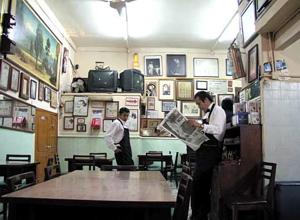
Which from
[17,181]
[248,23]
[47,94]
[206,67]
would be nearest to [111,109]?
[47,94]

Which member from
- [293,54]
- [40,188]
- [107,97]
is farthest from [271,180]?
[107,97]

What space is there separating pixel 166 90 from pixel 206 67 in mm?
1309

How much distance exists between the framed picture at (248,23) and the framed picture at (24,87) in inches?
144

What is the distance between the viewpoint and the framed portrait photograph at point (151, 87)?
9219 mm

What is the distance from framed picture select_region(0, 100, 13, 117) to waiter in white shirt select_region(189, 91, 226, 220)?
298 centimetres

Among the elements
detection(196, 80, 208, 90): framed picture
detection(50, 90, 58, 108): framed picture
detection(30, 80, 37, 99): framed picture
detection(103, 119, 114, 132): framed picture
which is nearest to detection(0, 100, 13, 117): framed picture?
detection(30, 80, 37, 99): framed picture

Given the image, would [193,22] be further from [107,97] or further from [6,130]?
[6,130]

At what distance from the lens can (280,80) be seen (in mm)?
4102

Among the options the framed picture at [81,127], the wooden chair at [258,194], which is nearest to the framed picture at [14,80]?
the framed picture at [81,127]

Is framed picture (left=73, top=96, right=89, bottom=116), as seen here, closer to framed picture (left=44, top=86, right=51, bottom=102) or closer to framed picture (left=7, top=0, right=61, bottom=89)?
framed picture (left=7, top=0, right=61, bottom=89)

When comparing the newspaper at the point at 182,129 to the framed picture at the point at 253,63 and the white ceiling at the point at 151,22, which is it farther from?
the white ceiling at the point at 151,22

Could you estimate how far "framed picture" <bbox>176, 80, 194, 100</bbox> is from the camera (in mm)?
9227

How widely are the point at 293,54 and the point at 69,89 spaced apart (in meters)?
5.97

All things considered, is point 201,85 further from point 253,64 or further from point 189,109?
point 253,64
